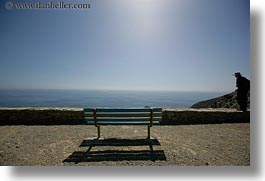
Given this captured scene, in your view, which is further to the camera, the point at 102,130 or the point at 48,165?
the point at 102,130

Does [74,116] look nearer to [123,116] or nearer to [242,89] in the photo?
[123,116]

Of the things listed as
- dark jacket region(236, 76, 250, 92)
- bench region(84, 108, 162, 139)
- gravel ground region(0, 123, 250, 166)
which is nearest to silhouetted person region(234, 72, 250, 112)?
dark jacket region(236, 76, 250, 92)

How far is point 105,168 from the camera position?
4344 mm

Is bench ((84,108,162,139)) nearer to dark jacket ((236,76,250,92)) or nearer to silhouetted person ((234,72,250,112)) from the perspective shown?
silhouetted person ((234,72,250,112))

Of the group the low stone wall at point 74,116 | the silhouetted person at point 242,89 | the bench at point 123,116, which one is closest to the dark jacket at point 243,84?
the silhouetted person at point 242,89

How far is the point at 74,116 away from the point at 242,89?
15.0 feet

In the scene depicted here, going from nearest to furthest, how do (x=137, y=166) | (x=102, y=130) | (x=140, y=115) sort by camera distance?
(x=137, y=166)
(x=140, y=115)
(x=102, y=130)

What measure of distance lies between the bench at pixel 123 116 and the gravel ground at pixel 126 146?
16.9 inches

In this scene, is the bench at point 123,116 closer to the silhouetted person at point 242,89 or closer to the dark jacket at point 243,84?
the silhouetted person at point 242,89

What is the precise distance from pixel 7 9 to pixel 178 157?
15.2 feet

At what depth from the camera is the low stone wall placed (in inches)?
280

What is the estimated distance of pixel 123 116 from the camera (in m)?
5.26

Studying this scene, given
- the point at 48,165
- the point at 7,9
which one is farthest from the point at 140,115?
the point at 7,9

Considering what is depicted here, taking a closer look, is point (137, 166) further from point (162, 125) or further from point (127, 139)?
point (162, 125)
